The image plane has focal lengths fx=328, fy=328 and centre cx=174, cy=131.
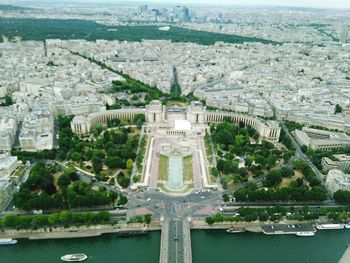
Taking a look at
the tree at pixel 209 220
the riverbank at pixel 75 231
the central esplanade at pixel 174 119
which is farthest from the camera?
the central esplanade at pixel 174 119

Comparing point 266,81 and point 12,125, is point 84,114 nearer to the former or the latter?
point 12,125

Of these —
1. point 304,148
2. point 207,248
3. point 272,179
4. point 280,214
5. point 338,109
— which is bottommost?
point 207,248

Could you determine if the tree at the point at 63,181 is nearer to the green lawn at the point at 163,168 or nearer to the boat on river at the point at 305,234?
the green lawn at the point at 163,168

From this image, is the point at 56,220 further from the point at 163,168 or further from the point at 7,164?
the point at 163,168

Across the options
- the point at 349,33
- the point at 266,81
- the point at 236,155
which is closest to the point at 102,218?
the point at 236,155

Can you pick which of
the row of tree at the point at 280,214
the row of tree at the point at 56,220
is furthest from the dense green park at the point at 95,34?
the row of tree at the point at 56,220

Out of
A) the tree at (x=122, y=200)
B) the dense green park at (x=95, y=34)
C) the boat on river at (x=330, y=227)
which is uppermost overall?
the dense green park at (x=95, y=34)

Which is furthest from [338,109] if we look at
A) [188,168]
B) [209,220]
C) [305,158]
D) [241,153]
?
[209,220]
